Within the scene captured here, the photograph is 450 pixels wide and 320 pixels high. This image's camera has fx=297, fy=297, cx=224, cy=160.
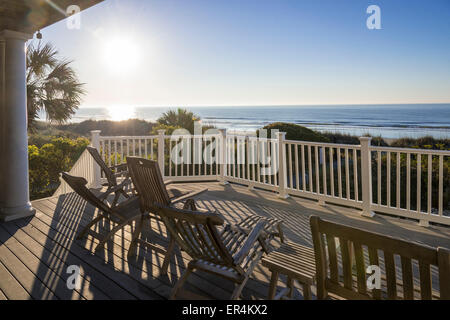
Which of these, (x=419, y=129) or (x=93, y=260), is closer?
(x=93, y=260)

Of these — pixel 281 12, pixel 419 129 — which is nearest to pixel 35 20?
pixel 281 12

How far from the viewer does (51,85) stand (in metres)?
8.04

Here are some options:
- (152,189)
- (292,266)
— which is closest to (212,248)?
(292,266)

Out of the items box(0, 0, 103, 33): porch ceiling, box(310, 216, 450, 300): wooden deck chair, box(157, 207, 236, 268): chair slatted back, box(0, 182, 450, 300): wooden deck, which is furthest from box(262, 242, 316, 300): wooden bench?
box(0, 0, 103, 33): porch ceiling

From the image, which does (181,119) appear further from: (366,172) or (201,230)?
(201,230)

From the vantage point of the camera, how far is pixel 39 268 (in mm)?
2734

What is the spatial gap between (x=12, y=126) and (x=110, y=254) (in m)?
2.49

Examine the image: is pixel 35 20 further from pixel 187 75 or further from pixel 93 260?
pixel 187 75

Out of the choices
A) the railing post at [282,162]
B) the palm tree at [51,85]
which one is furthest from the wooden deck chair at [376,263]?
the palm tree at [51,85]

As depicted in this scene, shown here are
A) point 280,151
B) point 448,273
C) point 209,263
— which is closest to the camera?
point 448,273

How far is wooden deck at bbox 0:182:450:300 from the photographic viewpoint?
238 centimetres

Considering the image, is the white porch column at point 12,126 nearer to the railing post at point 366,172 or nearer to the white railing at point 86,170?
the white railing at point 86,170

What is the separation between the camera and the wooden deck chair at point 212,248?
189cm
